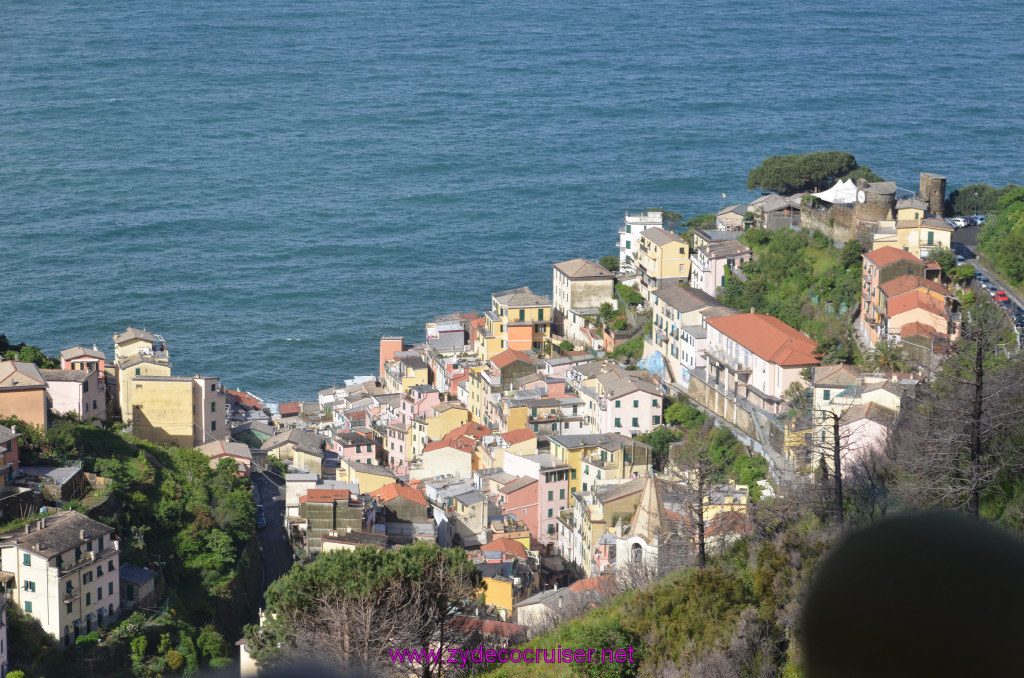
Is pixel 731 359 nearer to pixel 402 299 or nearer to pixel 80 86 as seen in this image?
pixel 402 299

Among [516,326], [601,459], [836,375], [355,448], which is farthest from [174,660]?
[516,326]

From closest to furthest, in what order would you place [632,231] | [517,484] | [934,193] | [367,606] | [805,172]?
[367,606] < [517,484] < [934,193] < [805,172] < [632,231]

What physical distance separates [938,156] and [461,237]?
78.8 feet

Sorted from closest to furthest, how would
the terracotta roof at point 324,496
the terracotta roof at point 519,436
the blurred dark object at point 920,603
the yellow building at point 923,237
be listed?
the blurred dark object at point 920,603
the terracotta roof at point 324,496
the terracotta roof at point 519,436
the yellow building at point 923,237

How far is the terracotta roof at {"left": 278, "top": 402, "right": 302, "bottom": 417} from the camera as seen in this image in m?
37.4

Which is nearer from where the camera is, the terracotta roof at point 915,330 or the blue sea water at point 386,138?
the terracotta roof at point 915,330

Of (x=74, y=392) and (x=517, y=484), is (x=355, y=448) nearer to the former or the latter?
(x=517, y=484)

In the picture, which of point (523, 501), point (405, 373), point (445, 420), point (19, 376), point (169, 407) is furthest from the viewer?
point (405, 373)

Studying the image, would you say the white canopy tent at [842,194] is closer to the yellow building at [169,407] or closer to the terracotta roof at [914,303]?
the terracotta roof at [914,303]

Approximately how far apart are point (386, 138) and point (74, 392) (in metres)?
52.8

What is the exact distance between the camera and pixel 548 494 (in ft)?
89.3

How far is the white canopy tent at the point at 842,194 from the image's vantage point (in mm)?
32844

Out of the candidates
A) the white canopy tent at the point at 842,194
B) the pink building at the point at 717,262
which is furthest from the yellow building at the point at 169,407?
the white canopy tent at the point at 842,194

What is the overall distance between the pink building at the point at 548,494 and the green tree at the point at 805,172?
1436 centimetres
